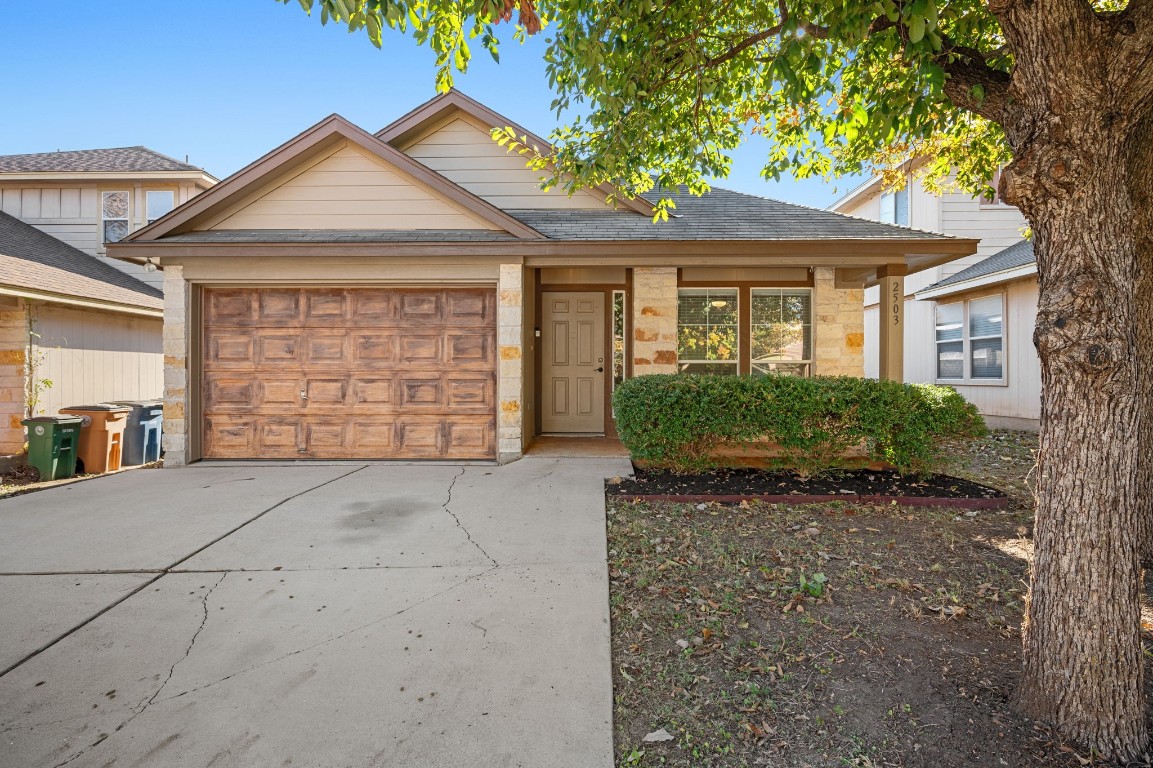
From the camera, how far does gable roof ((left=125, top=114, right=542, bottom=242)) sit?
6.95 m

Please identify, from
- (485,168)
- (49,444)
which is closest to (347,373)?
(485,168)

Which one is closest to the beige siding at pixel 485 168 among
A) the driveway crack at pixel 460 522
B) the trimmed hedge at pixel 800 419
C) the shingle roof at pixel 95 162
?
the trimmed hedge at pixel 800 419

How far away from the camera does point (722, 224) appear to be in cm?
777

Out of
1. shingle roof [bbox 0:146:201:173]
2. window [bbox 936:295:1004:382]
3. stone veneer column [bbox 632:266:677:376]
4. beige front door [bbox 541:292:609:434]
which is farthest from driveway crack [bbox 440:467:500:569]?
window [bbox 936:295:1004:382]

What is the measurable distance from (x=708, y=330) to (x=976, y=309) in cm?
752

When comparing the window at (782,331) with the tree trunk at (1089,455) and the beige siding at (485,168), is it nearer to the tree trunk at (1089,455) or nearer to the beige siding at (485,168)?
the beige siding at (485,168)

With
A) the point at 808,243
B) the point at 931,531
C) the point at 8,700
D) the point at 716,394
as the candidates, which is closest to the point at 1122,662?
the point at 931,531

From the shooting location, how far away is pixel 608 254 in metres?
7.13

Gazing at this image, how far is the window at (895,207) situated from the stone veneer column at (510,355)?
11.3 meters

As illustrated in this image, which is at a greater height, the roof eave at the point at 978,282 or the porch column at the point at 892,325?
the roof eave at the point at 978,282

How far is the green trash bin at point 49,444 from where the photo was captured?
24.4ft

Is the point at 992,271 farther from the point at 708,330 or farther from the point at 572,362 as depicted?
the point at 572,362

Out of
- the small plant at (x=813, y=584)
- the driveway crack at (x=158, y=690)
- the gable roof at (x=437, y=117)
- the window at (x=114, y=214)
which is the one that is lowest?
the driveway crack at (x=158, y=690)

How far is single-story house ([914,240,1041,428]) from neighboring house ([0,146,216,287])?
53.6 feet
